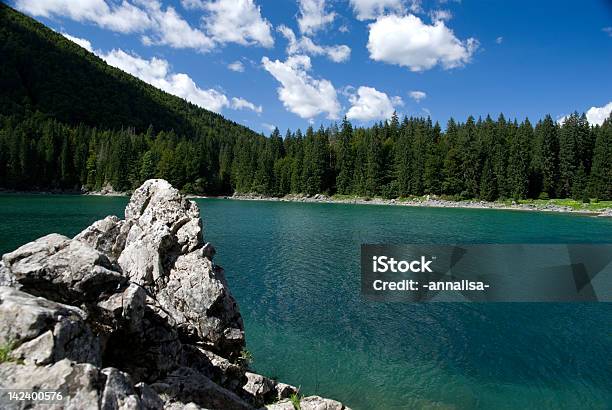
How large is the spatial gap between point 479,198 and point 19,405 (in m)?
131

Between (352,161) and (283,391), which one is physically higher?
(352,161)

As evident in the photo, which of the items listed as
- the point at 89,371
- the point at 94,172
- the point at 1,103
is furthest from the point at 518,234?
the point at 1,103

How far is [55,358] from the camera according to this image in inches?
212

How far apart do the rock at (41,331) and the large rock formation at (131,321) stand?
0.01m

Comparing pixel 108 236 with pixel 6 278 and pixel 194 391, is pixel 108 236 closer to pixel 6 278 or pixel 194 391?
pixel 6 278

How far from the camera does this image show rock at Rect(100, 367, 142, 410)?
17.1 feet

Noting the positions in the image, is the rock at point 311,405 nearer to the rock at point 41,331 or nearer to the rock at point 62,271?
the rock at point 62,271

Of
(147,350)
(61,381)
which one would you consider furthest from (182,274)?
(61,381)

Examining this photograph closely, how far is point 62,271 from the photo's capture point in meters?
7.66

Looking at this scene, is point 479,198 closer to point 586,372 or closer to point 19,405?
point 586,372

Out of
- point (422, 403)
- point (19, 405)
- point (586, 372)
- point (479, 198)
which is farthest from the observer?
point (479, 198)

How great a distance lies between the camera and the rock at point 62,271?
294 inches

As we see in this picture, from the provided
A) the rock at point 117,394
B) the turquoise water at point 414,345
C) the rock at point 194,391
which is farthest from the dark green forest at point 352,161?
the rock at point 117,394

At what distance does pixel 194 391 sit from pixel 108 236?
7.58 m
